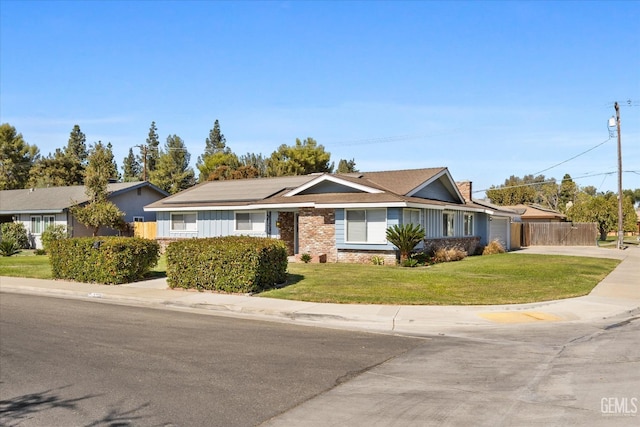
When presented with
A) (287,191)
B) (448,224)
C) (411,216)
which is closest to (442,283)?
(411,216)

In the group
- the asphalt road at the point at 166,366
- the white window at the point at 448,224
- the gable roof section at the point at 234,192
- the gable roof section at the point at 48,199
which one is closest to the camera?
the asphalt road at the point at 166,366

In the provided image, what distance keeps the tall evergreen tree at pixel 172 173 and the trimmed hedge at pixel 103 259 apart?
158 feet

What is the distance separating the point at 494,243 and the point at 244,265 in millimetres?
21738

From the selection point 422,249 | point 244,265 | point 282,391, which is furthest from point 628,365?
point 422,249

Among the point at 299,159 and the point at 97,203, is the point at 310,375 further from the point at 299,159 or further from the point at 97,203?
the point at 299,159

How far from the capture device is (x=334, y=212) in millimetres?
25062

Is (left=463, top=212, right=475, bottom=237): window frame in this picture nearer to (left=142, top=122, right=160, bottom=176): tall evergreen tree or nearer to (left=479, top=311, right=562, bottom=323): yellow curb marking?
(left=479, top=311, right=562, bottom=323): yellow curb marking

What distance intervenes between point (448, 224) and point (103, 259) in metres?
17.9

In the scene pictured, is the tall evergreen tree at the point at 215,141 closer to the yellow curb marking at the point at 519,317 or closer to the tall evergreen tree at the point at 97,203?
the tall evergreen tree at the point at 97,203

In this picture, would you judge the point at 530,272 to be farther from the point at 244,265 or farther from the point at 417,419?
the point at 417,419

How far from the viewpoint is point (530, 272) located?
20125 mm

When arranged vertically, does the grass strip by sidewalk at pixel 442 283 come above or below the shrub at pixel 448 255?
below

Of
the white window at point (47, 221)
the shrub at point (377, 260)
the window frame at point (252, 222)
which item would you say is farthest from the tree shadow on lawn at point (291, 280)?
the white window at point (47, 221)

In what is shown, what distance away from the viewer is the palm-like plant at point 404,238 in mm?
22328
